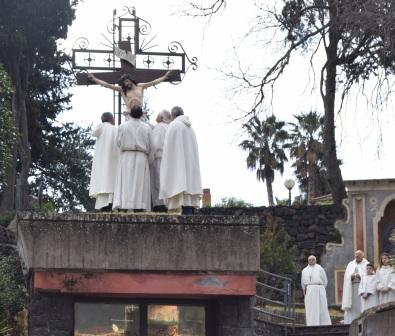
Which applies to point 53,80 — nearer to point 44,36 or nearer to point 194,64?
point 44,36

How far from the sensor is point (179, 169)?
15.5 meters

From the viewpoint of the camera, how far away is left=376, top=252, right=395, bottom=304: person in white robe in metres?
21.6

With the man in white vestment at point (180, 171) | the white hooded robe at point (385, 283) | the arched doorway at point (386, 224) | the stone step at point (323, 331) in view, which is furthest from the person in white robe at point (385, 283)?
the arched doorway at point (386, 224)

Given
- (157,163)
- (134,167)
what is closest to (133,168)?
(134,167)

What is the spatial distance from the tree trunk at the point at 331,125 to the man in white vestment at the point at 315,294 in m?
10.3

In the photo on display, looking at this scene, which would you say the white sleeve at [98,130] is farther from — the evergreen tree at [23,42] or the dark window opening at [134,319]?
the evergreen tree at [23,42]

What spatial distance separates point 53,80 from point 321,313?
85.0ft

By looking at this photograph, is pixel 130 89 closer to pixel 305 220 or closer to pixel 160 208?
pixel 160 208

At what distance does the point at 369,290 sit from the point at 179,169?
7.49 metres

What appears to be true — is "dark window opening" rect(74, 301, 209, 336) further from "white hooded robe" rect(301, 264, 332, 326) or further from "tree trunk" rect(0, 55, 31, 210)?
"tree trunk" rect(0, 55, 31, 210)

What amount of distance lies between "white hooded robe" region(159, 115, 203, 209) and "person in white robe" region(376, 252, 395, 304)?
671 centimetres

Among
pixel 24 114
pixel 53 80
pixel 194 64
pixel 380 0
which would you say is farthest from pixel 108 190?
pixel 53 80

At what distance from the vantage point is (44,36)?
46625 millimetres

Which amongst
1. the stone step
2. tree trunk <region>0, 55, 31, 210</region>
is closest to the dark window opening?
the stone step
